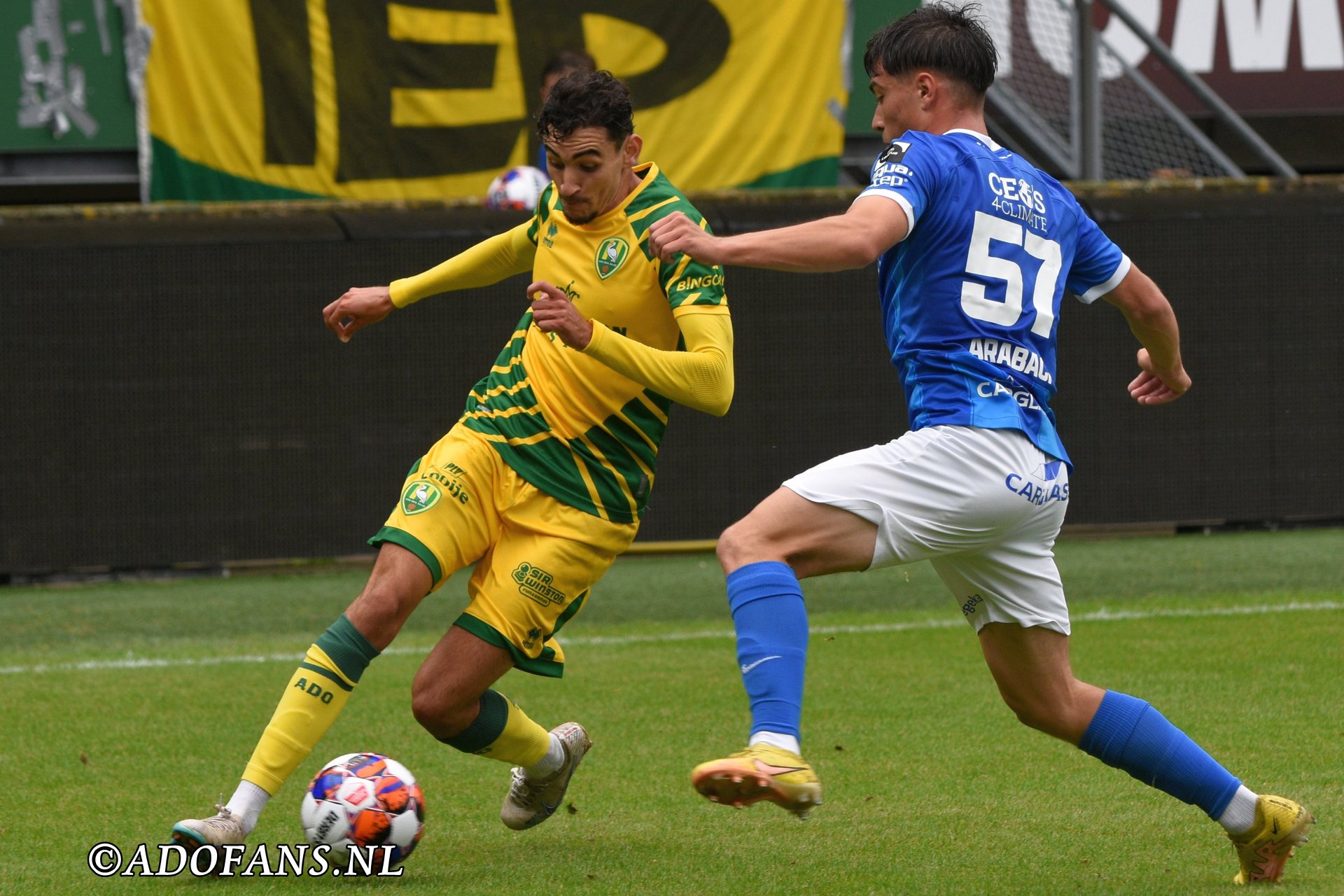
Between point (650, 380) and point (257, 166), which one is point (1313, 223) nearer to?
point (257, 166)

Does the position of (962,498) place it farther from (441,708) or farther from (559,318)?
(441,708)

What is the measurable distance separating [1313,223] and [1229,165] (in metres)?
1.75

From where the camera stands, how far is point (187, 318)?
10.6 metres

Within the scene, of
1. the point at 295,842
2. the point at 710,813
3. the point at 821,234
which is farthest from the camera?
the point at 710,813

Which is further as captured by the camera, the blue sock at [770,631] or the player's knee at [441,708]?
the player's knee at [441,708]

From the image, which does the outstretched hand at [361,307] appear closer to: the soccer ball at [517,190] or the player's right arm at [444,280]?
the player's right arm at [444,280]

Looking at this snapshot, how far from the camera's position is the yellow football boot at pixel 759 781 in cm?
331

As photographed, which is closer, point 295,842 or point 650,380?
point 650,380

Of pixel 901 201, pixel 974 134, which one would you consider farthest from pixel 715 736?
pixel 901 201

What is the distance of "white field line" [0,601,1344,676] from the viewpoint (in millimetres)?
8078

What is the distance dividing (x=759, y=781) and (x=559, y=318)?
50.8 inches

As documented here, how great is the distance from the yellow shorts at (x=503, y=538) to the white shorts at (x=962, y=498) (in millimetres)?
1121

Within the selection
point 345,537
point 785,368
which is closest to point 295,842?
point 345,537

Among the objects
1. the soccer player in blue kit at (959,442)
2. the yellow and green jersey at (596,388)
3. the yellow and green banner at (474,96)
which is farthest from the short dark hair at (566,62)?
the soccer player in blue kit at (959,442)
